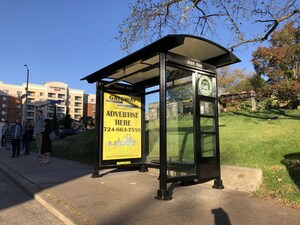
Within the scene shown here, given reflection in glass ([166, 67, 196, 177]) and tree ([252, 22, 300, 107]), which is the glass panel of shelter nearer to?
reflection in glass ([166, 67, 196, 177])

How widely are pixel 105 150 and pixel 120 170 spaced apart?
4.82ft

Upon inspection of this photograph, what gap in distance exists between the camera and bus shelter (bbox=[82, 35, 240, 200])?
5.92 meters

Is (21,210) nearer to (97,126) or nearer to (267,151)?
(97,126)

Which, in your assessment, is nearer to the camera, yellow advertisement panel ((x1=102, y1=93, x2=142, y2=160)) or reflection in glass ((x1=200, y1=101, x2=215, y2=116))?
reflection in glass ((x1=200, y1=101, x2=215, y2=116))

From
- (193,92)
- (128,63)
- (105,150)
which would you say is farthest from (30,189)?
(193,92)

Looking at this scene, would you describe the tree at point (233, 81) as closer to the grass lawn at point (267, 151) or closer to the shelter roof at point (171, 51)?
the grass lawn at point (267, 151)

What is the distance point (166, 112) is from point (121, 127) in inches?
90.3

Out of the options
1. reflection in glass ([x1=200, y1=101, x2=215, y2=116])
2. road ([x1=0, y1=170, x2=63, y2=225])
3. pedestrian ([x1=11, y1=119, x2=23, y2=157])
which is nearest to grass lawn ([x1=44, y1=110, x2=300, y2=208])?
reflection in glass ([x1=200, y1=101, x2=215, y2=116])

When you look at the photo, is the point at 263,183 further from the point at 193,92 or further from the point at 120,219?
the point at 120,219

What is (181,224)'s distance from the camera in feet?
14.1

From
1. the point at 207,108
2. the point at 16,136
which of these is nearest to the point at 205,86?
the point at 207,108

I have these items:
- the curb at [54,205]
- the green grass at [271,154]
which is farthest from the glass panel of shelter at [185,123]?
the curb at [54,205]

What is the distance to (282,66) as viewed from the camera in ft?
95.5

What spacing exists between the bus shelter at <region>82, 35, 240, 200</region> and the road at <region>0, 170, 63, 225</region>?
1.88 metres
